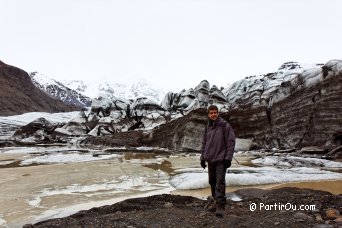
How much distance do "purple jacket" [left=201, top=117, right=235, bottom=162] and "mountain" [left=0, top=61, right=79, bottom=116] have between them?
13448cm

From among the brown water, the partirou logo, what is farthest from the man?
the brown water

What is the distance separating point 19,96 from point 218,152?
514 ft

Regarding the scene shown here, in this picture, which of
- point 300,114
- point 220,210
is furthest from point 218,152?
point 300,114

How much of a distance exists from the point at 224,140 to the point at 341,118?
1641 centimetres

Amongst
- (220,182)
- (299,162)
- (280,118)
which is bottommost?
(299,162)

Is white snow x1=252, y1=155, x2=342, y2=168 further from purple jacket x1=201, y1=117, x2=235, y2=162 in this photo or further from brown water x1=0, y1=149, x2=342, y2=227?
purple jacket x1=201, y1=117, x2=235, y2=162

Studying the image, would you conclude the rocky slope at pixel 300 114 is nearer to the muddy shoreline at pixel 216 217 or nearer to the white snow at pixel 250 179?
the white snow at pixel 250 179

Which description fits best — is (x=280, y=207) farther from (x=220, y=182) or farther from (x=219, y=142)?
(x=219, y=142)

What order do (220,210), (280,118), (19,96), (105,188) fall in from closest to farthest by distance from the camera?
(220,210)
(105,188)
(280,118)
(19,96)

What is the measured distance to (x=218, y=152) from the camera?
770 centimetres

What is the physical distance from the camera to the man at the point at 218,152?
7.57 meters

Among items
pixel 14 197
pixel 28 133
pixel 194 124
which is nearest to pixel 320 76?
pixel 194 124

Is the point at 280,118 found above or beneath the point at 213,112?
above

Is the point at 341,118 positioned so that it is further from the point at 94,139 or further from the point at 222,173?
the point at 94,139
